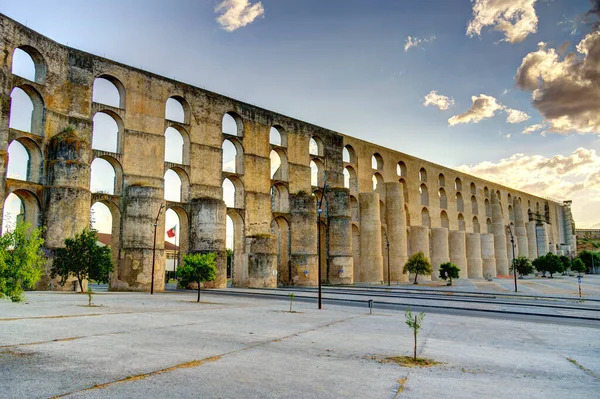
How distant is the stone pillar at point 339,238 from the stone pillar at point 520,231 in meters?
56.4

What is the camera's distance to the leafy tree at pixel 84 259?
88.8 ft

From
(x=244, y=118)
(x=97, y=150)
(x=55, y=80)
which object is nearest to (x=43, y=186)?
(x=97, y=150)

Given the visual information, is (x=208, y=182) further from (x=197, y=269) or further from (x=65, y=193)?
(x=197, y=269)

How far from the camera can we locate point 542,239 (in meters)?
101

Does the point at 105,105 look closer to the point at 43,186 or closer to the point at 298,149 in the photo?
the point at 43,186

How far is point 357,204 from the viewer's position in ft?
177

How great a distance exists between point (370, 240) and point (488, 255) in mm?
32486

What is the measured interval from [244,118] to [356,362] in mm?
36843

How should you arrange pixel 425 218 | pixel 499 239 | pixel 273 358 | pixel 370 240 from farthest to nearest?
pixel 499 239 → pixel 425 218 → pixel 370 240 → pixel 273 358

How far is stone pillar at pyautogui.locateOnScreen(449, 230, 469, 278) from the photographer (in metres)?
67.0

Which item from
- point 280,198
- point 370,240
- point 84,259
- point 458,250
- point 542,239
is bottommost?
point 84,259

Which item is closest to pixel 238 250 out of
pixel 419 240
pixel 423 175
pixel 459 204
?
pixel 419 240

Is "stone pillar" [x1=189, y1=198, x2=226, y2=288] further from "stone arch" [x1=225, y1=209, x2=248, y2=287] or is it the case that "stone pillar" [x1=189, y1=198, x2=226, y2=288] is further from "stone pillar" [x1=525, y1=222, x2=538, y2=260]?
"stone pillar" [x1=525, y1=222, x2=538, y2=260]

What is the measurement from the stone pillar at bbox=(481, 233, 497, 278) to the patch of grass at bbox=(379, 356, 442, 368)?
70.9 metres
